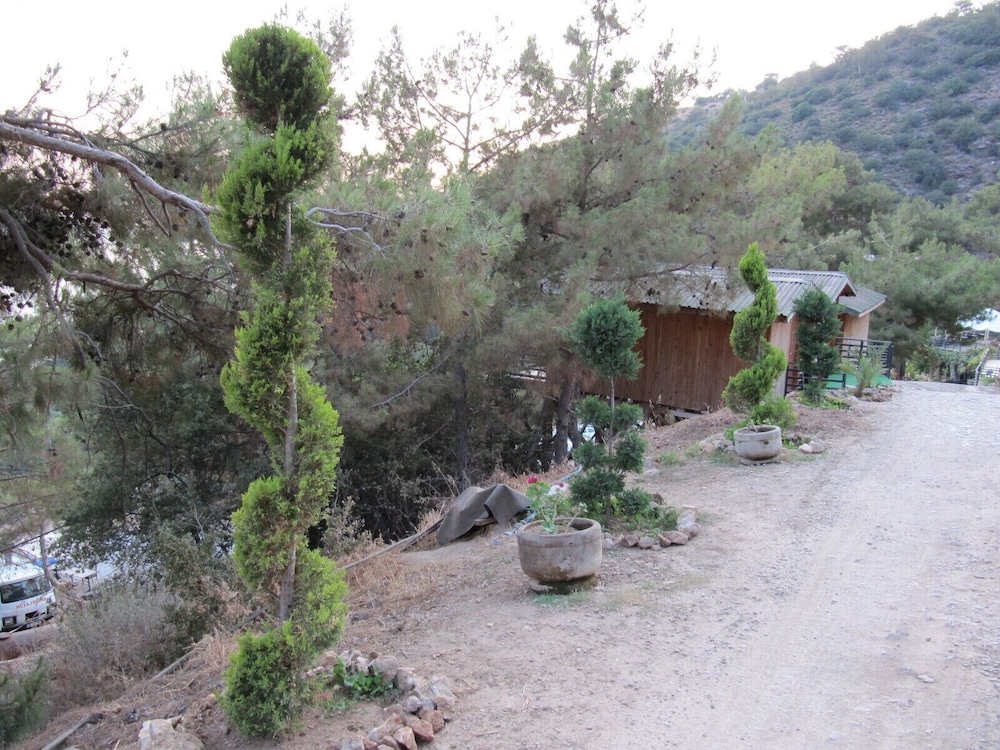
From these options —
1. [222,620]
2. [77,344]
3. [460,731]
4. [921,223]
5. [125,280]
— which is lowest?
[222,620]

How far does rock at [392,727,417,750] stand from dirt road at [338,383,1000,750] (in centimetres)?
21

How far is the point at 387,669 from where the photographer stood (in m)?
4.15

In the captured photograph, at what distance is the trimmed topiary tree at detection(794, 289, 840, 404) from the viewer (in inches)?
484

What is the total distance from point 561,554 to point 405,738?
213 centimetres

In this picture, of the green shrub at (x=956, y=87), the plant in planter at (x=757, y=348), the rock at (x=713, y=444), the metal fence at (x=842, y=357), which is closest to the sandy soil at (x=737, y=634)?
the rock at (x=713, y=444)

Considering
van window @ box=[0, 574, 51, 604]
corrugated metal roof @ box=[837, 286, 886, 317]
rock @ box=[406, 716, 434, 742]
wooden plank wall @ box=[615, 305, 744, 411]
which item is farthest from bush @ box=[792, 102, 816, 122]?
rock @ box=[406, 716, 434, 742]

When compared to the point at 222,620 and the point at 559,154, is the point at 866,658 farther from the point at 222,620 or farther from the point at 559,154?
the point at 559,154

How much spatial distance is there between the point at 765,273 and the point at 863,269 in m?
18.4

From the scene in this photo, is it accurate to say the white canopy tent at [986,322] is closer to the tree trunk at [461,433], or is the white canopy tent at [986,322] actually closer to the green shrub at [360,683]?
the tree trunk at [461,433]

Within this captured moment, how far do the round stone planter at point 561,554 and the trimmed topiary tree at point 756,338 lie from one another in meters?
5.83

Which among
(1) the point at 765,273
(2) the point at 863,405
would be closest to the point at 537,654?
(1) the point at 765,273

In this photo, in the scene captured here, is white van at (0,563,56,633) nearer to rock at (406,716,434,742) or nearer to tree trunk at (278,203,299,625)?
tree trunk at (278,203,299,625)

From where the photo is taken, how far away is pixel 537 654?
4520mm

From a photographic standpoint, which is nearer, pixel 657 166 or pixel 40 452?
pixel 40 452
